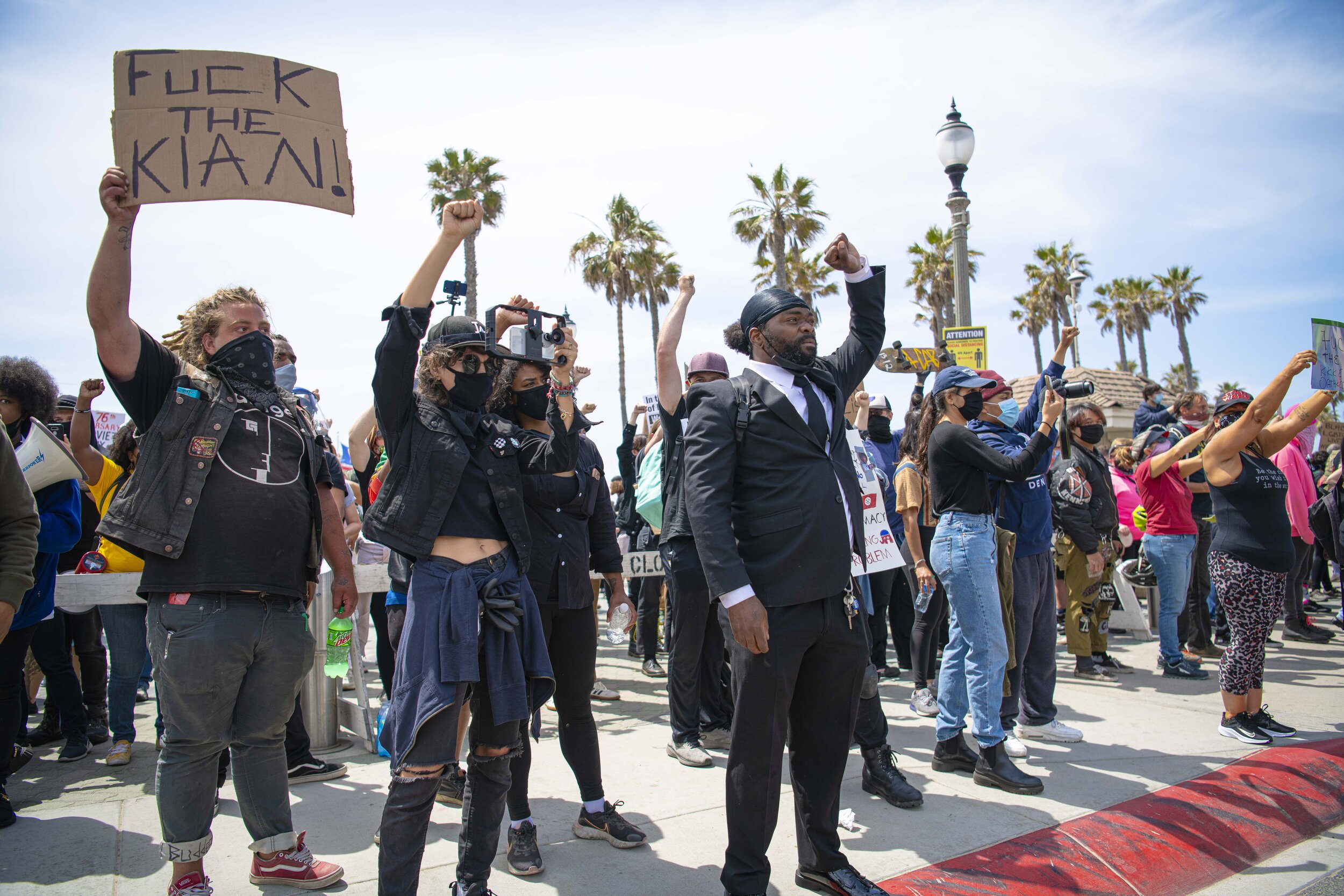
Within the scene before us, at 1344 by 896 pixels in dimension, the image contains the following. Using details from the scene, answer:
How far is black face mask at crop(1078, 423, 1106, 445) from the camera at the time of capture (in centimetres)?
646

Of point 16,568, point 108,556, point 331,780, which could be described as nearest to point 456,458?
point 16,568

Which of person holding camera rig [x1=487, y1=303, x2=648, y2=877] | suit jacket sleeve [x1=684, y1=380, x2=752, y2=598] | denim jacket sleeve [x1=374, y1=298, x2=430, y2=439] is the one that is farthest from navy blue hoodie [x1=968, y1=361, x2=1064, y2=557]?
denim jacket sleeve [x1=374, y1=298, x2=430, y2=439]

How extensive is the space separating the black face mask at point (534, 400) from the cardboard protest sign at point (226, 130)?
0.97 metres

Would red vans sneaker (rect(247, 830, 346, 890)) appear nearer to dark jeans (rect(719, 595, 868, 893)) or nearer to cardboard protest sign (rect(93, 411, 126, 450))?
dark jeans (rect(719, 595, 868, 893))

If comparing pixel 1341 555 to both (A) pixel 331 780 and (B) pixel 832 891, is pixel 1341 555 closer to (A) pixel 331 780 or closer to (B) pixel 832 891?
(B) pixel 832 891

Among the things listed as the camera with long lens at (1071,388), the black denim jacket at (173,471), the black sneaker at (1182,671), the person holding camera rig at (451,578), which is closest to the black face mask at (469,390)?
the person holding camera rig at (451,578)

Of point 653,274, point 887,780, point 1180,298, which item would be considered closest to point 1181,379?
point 1180,298

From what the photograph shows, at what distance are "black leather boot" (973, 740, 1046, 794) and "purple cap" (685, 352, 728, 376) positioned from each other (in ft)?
8.26

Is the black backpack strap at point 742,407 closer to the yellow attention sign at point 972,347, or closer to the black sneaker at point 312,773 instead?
the black sneaker at point 312,773

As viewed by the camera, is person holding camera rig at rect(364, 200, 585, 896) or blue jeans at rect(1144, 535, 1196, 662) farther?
blue jeans at rect(1144, 535, 1196, 662)

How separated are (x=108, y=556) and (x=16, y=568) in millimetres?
2063

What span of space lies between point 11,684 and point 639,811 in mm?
3032

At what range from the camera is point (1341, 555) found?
8.30 m

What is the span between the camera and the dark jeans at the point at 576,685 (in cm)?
347
